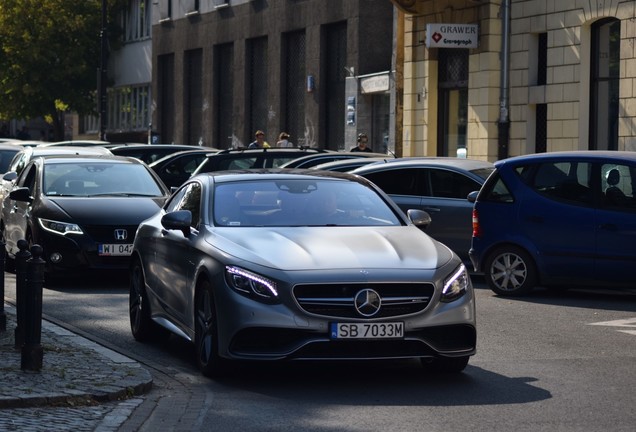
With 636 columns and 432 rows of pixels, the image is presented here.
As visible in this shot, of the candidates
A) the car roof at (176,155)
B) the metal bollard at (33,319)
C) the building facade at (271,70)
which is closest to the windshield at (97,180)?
the car roof at (176,155)

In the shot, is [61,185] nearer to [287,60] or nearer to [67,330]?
[67,330]

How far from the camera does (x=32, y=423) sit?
8.05 meters

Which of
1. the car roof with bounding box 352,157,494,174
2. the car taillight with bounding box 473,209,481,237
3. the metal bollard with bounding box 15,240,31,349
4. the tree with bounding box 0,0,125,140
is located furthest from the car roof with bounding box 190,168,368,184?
the tree with bounding box 0,0,125,140

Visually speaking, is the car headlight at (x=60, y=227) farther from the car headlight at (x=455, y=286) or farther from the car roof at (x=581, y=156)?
the car headlight at (x=455, y=286)

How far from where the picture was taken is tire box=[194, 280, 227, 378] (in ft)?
32.4

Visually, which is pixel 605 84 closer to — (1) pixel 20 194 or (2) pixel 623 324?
(1) pixel 20 194

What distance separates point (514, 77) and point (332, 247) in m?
22.2

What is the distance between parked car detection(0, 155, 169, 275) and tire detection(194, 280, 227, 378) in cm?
680

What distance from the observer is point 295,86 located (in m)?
45.9

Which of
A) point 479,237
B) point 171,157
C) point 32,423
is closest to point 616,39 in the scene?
point 171,157

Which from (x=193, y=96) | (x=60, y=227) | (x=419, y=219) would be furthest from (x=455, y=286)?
(x=193, y=96)

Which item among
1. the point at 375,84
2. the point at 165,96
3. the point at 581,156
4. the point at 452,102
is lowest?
the point at 581,156

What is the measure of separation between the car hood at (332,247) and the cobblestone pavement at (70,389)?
3.62 ft

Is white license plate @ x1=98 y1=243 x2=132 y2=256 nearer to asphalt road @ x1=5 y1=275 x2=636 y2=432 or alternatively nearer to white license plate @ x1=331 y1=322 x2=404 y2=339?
asphalt road @ x1=5 y1=275 x2=636 y2=432
